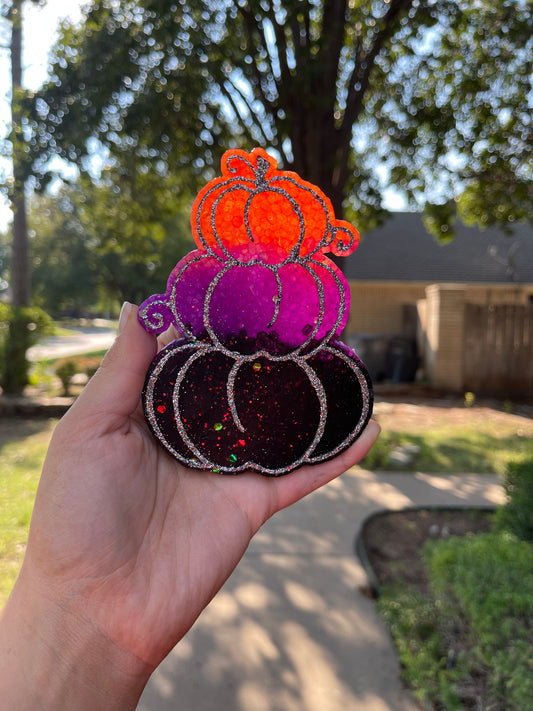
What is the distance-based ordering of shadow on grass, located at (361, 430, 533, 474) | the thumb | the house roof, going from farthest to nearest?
the house roof < shadow on grass, located at (361, 430, 533, 474) < the thumb

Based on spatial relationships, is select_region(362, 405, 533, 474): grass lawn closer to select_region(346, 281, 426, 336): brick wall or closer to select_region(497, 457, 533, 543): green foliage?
select_region(497, 457, 533, 543): green foliage

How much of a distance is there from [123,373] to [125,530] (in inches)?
16.5

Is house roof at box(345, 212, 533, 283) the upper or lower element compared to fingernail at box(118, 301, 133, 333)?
upper

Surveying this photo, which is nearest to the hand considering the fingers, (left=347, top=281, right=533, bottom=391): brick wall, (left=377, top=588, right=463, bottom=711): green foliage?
the fingers

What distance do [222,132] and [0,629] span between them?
6.84 metres

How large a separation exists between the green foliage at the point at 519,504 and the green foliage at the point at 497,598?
0.30 feet

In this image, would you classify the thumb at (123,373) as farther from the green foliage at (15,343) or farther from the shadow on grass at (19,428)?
the green foliage at (15,343)

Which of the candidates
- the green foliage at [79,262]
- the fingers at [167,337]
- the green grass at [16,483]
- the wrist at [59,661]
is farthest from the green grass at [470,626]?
the green foliage at [79,262]

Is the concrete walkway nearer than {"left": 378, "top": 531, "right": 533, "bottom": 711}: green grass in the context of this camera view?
No

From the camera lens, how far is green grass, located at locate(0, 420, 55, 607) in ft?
10.3

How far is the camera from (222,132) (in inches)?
270

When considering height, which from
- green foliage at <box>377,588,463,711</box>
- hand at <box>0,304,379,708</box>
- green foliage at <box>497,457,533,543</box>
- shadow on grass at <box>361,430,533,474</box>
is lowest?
green foliage at <box>377,588,463,711</box>

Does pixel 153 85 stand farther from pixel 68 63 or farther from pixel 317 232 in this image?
pixel 317 232

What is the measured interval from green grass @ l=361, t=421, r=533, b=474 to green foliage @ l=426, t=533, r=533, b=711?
93.7 inches
